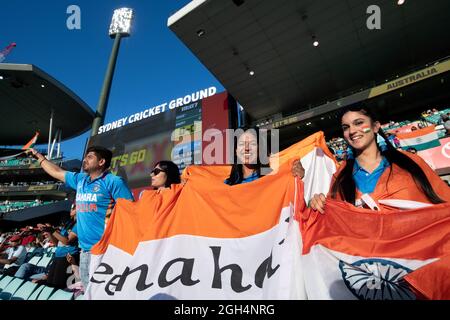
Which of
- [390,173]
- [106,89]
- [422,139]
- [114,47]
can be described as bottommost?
[390,173]

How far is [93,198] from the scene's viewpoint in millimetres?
2844

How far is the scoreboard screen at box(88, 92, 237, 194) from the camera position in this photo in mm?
13898

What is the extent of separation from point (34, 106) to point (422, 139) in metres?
38.2

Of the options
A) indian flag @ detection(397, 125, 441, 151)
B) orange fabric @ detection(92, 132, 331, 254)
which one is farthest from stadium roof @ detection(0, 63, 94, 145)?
indian flag @ detection(397, 125, 441, 151)

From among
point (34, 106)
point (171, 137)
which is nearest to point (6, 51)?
point (34, 106)

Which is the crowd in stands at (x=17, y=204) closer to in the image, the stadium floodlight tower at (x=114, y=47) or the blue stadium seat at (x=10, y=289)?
the stadium floodlight tower at (x=114, y=47)

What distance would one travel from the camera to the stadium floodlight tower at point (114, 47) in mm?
25094

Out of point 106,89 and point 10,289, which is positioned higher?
point 106,89

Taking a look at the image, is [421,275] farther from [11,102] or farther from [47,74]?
[11,102]

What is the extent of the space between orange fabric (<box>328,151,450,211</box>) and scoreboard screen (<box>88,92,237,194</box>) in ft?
36.7

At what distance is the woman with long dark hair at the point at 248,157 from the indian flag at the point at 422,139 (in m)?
6.14

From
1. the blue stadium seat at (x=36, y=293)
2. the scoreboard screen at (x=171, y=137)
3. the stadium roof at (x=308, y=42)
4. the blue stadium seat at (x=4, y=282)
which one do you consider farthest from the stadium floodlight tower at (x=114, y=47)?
the blue stadium seat at (x=36, y=293)

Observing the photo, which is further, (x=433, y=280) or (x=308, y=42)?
(x=308, y=42)

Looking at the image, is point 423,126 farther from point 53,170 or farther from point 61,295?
point 61,295
